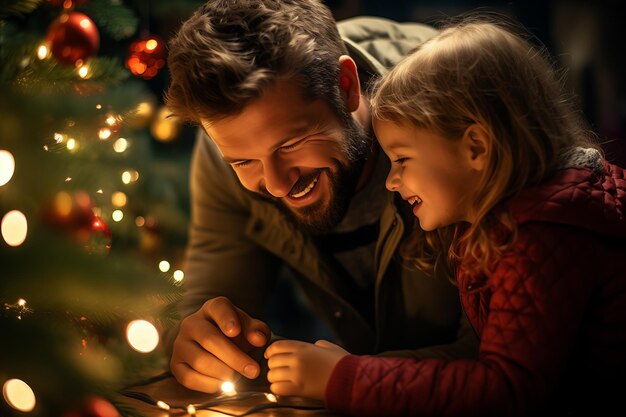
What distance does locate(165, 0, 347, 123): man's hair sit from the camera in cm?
114

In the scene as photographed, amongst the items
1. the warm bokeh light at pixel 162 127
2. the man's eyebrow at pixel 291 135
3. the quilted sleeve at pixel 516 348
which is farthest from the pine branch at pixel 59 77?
the warm bokeh light at pixel 162 127

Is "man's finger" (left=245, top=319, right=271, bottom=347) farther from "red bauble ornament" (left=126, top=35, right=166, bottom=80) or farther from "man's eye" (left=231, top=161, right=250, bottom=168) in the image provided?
"red bauble ornament" (left=126, top=35, right=166, bottom=80)

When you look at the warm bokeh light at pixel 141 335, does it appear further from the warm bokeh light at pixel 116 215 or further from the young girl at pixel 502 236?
the warm bokeh light at pixel 116 215

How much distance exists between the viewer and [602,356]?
1.01 meters

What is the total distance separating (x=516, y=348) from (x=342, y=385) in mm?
252

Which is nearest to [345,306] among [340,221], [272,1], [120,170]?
[340,221]

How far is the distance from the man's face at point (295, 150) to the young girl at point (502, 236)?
147 millimetres

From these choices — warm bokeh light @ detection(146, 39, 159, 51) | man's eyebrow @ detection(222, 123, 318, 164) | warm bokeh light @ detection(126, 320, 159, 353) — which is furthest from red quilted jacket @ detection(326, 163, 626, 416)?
warm bokeh light @ detection(146, 39, 159, 51)

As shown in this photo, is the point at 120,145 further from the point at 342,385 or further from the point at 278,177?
the point at 342,385

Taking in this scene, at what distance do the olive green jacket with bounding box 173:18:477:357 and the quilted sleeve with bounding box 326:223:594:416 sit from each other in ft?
→ 1.03

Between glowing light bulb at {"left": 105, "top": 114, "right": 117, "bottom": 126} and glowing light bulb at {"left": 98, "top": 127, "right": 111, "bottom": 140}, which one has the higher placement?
glowing light bulb at {"left": 105, "top": 114, "right": 117, "bottom": 126}

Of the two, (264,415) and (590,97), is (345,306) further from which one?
(590,97)

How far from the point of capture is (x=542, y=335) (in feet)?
3.11

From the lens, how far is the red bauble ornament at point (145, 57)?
4.40ft
